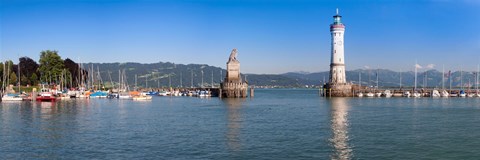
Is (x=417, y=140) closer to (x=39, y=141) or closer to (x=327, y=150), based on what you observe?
(x=327, y=150)

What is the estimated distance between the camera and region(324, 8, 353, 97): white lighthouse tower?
138 metres

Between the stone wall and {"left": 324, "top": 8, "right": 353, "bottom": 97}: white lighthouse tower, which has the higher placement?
{"left": 324, "top": 8, "right": 353, "bottom": 97}: white lighthouse tower

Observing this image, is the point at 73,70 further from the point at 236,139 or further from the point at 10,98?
the point at 236,139

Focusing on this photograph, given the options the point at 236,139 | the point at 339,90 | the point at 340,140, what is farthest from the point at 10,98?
the point at 340,140

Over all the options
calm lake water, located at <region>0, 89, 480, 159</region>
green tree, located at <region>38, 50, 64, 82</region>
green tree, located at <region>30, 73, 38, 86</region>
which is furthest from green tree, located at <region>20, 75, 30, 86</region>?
calm lake water, located at <region>0, 89, 480, 159</region>

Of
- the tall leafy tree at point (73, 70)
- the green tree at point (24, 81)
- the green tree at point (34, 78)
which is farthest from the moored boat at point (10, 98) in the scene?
the tall leafy tree at point (73, 70)

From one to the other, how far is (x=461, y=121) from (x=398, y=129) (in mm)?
15158

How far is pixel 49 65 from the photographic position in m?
149

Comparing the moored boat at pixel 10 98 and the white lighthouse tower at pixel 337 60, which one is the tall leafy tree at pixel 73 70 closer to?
the moored boat at pixel 10 98

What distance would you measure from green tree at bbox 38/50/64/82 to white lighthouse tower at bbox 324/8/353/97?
8258 cm

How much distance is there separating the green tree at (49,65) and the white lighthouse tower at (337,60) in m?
82.6

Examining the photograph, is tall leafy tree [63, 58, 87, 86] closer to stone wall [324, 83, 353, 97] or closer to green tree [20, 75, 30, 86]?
green tree [20, 75, 30, 86]

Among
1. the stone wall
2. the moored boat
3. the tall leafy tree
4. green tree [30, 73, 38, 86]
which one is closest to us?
the moored boat

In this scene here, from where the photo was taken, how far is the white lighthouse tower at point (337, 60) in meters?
138
